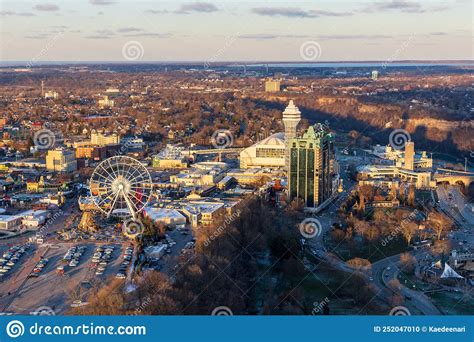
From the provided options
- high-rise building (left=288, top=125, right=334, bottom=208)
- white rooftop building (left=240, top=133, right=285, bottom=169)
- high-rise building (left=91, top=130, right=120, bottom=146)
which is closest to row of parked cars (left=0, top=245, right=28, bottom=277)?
high-rise building (left=288, top=125, right=334, bottom=208)

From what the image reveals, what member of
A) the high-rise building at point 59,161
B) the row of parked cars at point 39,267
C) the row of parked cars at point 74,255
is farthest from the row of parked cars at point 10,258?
the high-rise building at point 59,161

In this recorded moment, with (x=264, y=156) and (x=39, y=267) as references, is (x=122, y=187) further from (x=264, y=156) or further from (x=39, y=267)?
(x=264, y=156)

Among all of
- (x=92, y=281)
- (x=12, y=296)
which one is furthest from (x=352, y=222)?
(x=12, y=296)

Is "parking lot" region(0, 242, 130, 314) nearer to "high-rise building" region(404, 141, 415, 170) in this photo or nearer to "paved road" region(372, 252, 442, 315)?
"paved road" region(372, 252, 442, 315)

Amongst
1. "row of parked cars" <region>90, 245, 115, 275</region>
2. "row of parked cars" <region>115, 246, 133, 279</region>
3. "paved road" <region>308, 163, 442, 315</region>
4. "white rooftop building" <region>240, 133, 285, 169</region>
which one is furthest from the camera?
"white rooftop building" <region>240, 133, 285, 169</region>

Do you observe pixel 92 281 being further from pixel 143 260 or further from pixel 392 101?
pixel 392 101

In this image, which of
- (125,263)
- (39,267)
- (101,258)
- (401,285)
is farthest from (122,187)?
(401,285)

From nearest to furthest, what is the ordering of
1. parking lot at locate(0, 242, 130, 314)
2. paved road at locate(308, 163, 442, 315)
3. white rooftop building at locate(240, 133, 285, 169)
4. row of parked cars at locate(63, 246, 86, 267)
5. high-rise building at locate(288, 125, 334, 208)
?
parking lot at locate(0, 242, 130, 314), paved road at locate(308, 163, 442, 315), row of parked cars at locate(63, 246, 86, 267), high-rise building at locate(288, 125, 334, 208), white rooftop building at locate(240, 133, 285, 169)
